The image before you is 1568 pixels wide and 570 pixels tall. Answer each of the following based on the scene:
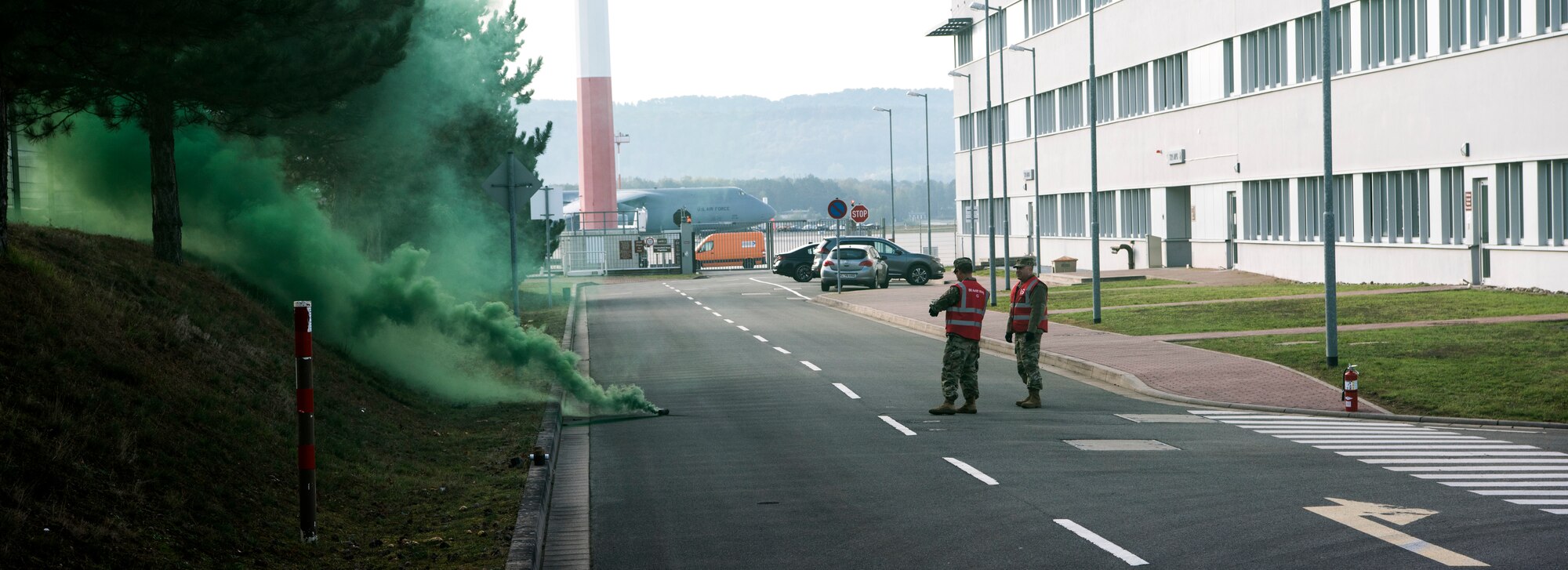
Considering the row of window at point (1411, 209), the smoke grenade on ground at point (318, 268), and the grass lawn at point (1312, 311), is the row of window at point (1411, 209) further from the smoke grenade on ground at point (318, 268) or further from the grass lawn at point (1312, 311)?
the smoke grenade on ground at point (318, 268)

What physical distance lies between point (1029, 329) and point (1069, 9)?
41702 millimetres

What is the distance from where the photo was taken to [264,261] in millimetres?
16000

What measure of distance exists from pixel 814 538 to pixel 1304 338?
613 inches

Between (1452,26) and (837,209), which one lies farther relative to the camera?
(837,209)

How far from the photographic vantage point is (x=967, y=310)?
49.1 feet

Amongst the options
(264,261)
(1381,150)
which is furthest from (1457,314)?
(264,261)

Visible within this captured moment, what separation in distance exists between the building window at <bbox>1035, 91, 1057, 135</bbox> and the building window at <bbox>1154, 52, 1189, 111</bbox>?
9774 millimetres

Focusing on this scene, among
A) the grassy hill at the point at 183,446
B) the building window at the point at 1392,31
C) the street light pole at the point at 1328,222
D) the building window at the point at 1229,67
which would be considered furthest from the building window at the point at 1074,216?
the grassy hill at the point at 183,446

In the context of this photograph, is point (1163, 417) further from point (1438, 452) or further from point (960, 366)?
point (1438, 452)

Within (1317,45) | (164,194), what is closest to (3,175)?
(164,194)

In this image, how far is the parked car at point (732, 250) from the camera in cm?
6931

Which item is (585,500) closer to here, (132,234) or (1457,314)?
(132,234)

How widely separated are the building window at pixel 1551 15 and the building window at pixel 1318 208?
867 centimetres

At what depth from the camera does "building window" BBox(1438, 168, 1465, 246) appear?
101 ft
